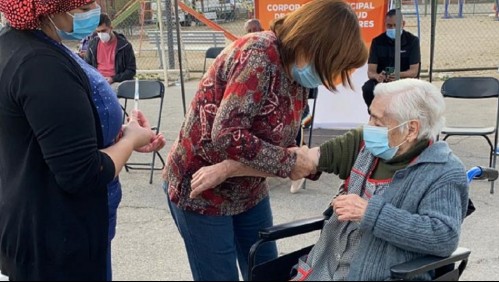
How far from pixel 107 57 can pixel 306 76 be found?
212 inches

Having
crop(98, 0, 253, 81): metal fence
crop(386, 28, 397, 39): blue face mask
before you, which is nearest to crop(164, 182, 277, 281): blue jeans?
crop(386, 28, 397, 39): blue face mask

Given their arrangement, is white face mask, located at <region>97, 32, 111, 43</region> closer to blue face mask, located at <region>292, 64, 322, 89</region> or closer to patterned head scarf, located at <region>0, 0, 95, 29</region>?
blue face mask, located at <region>292, 64, 322, 89</region>

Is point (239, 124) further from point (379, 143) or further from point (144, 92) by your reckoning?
point (144, 92)

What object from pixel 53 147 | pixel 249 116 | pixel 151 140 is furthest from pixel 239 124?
pixel 53 147

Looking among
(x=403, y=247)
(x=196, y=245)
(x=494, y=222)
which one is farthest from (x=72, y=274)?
(x=494, y=222)

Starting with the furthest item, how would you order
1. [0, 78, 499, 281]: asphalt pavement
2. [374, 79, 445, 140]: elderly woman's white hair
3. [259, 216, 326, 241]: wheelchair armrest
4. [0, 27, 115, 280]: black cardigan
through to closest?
[0, 78, 499, 281]: asphalt pavement → [259, 216, 326, 241]: wheelchair armrest → [374, 79, 445, 140]: elderly woman's white hair → [0, 27, 115, 280]: black cardigan

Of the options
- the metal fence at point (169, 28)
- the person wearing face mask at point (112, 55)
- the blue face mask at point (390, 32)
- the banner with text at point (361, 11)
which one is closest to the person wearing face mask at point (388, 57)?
the blue face mask at point (390, 32)

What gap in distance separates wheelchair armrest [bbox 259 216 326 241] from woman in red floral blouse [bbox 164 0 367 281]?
0.41 ft

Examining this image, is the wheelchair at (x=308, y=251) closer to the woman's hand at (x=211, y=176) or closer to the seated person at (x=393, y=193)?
the seated person at (x=393, y=193)

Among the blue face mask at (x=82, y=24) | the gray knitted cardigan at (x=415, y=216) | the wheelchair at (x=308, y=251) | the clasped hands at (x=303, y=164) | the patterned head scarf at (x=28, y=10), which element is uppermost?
the patterned head scarf at (x=28, y=10)

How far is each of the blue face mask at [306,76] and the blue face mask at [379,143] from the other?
10.9 inches

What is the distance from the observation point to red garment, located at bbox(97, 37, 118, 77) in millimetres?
6957

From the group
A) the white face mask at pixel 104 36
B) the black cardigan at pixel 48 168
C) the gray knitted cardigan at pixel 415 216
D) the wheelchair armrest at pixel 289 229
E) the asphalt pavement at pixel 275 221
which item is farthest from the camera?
the white face mask at pixel 104 36

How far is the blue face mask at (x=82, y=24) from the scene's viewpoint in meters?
1.73
